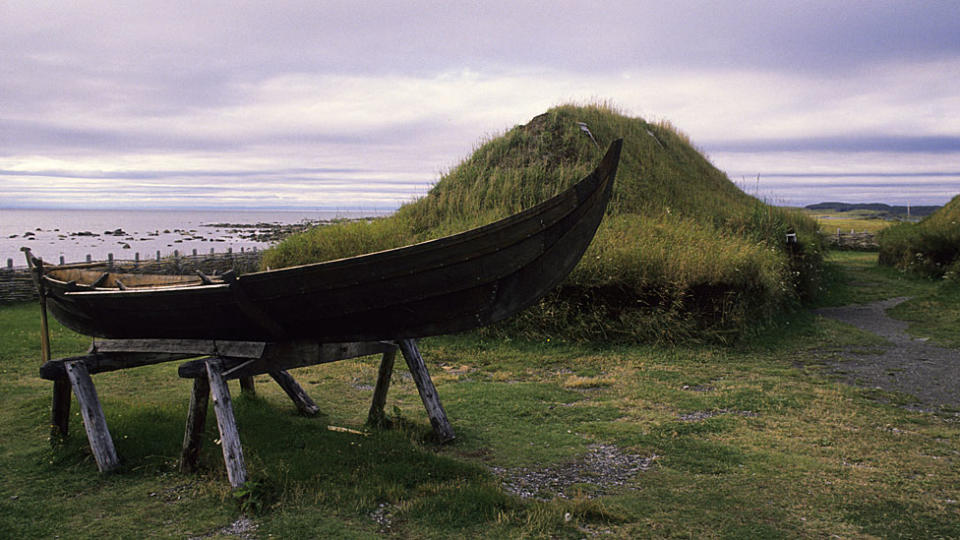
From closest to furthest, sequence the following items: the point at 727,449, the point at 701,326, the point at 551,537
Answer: the point at 551,537, the point at 727,449, the point at 701,326

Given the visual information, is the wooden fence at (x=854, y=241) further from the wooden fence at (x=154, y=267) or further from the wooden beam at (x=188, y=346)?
the wooden beam at (x=188, y=346)

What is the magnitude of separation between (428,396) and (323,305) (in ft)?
5.77

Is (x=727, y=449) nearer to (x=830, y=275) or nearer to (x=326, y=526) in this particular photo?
(x=326, y=526)

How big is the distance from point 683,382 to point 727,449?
2614mm

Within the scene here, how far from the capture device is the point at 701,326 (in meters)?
10.1

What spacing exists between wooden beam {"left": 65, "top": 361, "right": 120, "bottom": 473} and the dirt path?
7808mm

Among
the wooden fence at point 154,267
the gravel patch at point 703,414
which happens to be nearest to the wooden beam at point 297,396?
the gravel patch at point 703,414

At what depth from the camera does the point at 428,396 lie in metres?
5.66

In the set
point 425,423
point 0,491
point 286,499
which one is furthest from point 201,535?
point 425,423

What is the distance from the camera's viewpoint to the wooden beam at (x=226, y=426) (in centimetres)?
429

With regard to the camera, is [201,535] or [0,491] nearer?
[201,535]

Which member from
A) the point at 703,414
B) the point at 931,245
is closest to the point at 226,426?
the point at 703,414

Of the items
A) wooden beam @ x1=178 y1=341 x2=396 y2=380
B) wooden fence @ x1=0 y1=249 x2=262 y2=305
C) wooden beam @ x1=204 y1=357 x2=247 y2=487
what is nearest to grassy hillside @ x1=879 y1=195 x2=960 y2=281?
wooden beam @ x1=178 y1=341 x2=396 y2=380

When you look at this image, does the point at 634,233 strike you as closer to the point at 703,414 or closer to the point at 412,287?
the point at 703,414
